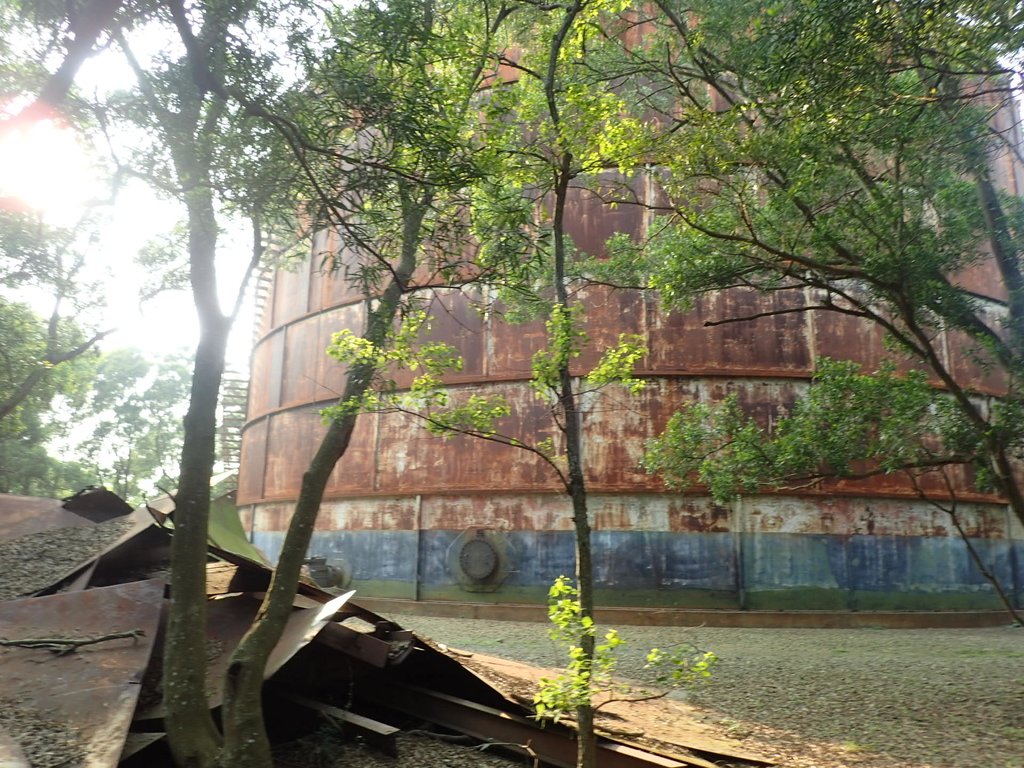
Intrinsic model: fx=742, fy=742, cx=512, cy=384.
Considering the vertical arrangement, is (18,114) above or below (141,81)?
below

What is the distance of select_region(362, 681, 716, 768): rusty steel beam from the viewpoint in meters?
4.81

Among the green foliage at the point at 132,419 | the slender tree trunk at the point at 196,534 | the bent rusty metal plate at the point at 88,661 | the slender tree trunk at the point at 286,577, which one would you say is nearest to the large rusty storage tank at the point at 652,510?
the slender tree trunk at the point at 286,577

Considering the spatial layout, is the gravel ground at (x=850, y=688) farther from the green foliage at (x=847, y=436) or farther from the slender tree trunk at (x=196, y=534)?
the slender tree trunk at (x=196, y=534)

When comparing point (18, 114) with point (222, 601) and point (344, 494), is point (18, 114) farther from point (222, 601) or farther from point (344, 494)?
point (344, 494)

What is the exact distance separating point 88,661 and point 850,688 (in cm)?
690

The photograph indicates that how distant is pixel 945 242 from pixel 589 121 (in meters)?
4.52

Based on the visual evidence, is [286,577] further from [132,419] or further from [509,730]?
[132,419]

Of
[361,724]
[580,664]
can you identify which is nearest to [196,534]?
[361,724]

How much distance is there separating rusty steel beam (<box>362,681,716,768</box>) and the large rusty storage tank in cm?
727

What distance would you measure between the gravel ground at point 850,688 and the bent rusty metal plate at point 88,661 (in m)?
4.31

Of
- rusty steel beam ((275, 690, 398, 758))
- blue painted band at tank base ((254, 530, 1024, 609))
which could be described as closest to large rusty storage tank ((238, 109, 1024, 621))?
blue painted band at tank base ((254, 530, 1024, 609))

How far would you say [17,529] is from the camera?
22.3ft

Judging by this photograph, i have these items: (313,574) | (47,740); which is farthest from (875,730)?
(313,574)

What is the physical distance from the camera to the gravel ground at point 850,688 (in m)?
5.68
